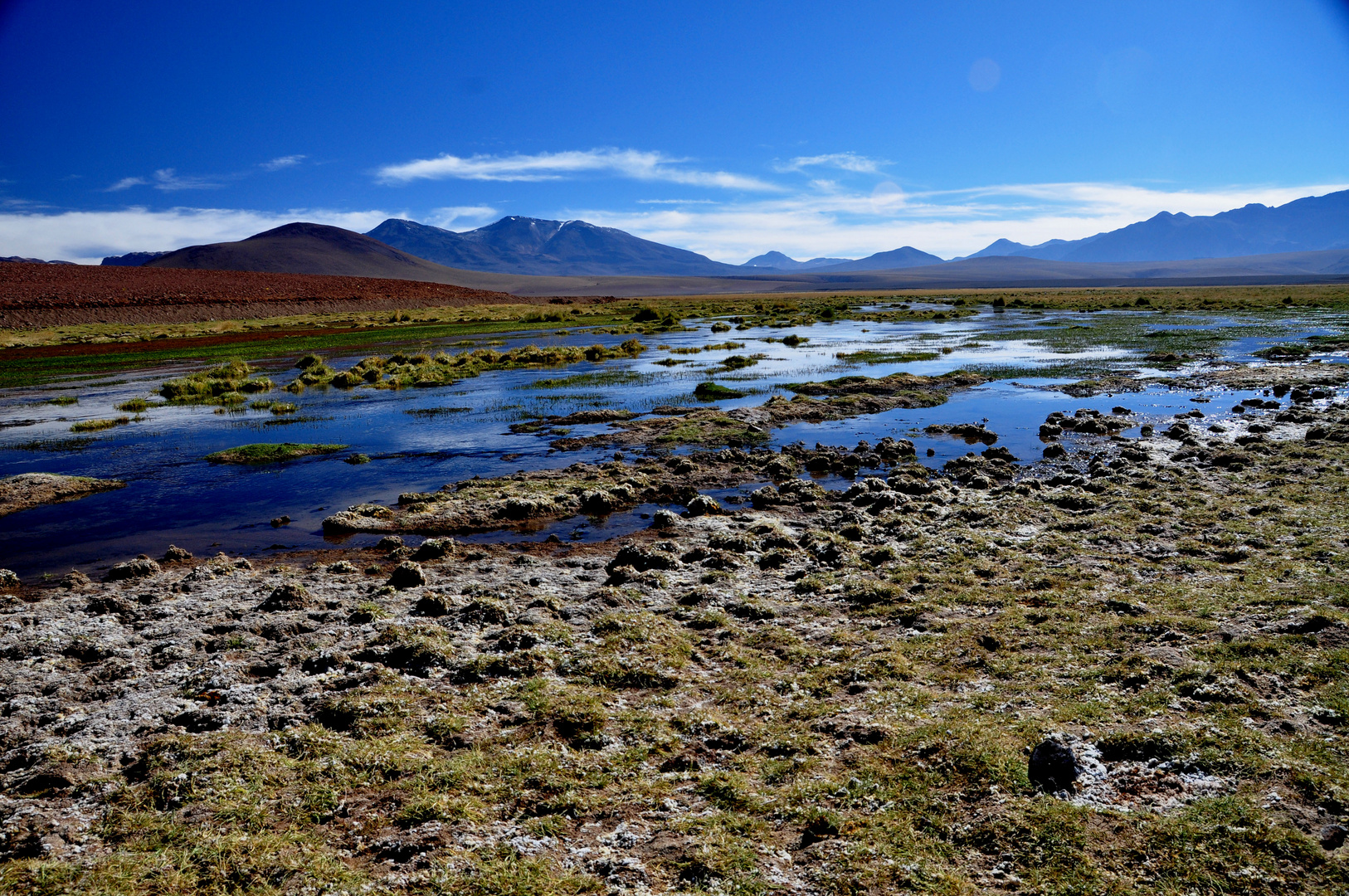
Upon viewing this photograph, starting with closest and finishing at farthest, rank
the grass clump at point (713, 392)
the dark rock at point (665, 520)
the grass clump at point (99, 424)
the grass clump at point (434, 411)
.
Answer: the dark rock at point (665, 520), the grass clump at point (99, 424), the grass clump at point (434, 411), the grass clump at point (713, 392)

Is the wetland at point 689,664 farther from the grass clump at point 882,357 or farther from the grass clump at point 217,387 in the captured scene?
the grass clump at point 882,357

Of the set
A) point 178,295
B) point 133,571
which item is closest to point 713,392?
point 133,571

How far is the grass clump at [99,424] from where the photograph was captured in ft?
80.1

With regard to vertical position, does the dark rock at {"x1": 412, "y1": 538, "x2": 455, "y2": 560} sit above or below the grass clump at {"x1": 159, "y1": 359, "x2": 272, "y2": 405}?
below

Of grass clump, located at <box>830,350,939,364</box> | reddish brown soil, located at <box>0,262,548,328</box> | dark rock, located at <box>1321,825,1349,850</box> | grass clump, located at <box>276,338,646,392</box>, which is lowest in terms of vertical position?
dark rock, located at <box>1321,825,1349,850</box>

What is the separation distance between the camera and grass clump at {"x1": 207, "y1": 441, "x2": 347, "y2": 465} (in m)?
19.9

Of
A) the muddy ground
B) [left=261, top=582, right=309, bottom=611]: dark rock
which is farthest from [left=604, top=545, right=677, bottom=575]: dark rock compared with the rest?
[left=261, top=582, right=309, bottom=611]: dark rock

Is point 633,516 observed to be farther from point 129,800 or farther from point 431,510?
point 129,800

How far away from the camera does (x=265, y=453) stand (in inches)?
797

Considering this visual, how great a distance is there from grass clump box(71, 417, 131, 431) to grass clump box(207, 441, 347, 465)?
24.9 feet

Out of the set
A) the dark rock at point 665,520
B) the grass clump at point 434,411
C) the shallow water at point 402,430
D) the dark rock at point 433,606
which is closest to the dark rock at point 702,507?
the dark rock at point 665,520

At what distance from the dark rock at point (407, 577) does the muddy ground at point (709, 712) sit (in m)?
0.05

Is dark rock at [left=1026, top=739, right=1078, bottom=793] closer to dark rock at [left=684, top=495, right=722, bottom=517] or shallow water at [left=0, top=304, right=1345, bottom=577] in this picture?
dark rock at [left=684, top=495, right=722, bottom=517]

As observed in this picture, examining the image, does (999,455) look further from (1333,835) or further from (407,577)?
(407,577)
